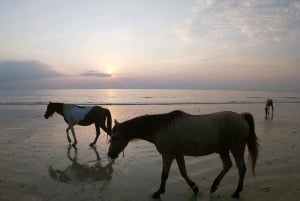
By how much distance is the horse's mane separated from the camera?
Answer: 19.5ft

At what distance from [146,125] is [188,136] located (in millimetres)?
807

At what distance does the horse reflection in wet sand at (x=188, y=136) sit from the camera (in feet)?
19.0

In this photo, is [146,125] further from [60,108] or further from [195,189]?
[60,108]

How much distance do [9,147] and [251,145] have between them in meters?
7.56

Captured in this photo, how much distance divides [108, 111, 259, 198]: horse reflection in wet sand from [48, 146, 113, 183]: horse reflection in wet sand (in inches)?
53.8

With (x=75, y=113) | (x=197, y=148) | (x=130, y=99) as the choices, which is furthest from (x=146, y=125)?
(x=130, y=99)

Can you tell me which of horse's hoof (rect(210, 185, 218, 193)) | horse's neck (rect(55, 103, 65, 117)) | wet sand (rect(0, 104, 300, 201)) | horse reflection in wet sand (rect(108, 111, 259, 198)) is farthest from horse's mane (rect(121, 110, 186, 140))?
horse's neck (rect(55, 103, 65, 117))

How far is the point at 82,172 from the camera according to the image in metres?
7.59

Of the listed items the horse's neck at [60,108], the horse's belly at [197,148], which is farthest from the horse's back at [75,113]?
the horse's belly at [197,148]

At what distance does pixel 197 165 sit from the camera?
8023mm

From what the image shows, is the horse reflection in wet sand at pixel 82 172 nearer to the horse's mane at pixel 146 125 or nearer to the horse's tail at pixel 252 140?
the horse's mane at pixel 146 125

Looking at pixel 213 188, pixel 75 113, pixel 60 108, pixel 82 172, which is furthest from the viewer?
pixel 60 108

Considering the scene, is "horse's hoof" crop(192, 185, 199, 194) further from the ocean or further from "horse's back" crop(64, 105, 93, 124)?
the ocean

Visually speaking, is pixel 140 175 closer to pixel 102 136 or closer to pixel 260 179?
pixel 260 179
